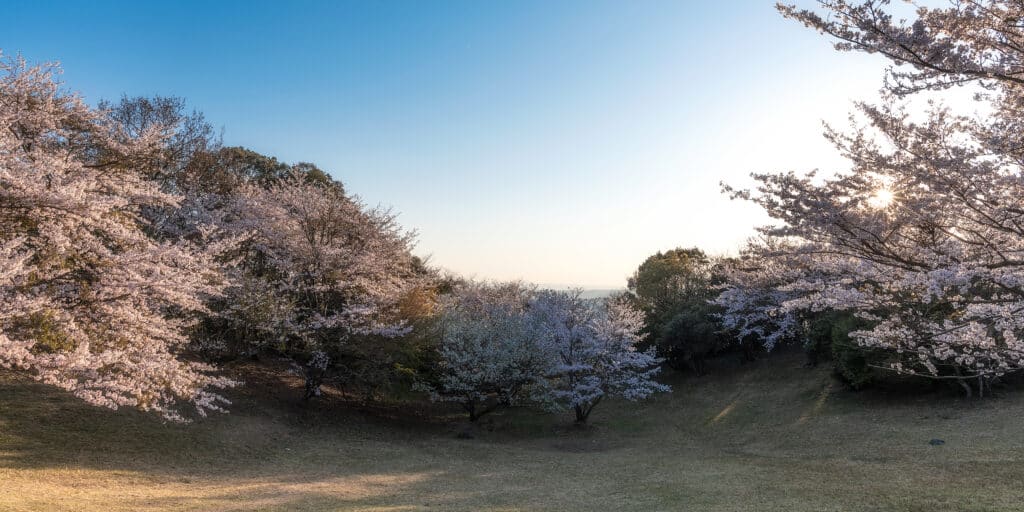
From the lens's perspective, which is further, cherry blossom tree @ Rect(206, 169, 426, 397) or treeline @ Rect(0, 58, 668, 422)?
cherry blossom tree @ Rect(206, 169, 426, 397)

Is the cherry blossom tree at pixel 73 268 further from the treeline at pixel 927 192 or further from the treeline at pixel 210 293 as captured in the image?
the treeline at pixel 927 192

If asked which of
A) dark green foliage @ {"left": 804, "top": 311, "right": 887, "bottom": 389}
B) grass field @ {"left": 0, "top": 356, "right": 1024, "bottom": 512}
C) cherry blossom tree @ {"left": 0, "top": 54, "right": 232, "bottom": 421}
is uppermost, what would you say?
cherry blossom tree @ {"left": 0, "top": 54, "right": 232, "bottom": 421}

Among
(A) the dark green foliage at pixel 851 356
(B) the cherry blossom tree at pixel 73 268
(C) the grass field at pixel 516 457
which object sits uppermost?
(B) the cherry blossom tree at pixel 73 268

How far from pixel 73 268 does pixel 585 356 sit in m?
16.9

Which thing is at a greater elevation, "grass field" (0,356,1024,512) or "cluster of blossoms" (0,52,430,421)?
"cluster of blossoms" (0,52,430,421)

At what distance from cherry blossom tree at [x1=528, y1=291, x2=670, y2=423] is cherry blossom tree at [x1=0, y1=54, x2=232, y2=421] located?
43.5ft

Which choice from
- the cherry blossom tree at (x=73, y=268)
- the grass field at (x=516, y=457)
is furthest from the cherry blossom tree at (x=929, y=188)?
the cherry blossom tree at (x=73, y=268)

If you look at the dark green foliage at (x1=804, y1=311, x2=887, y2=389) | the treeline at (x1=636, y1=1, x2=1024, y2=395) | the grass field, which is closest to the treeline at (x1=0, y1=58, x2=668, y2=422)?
the grass field

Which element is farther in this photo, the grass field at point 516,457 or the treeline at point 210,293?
the grass field at point 516,457

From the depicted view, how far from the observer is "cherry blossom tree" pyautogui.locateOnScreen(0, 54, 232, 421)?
7781 mm

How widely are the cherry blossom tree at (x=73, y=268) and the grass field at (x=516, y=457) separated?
6.73 feet

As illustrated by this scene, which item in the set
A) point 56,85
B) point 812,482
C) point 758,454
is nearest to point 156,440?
point 56,85

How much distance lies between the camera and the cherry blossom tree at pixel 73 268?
25.5 feet

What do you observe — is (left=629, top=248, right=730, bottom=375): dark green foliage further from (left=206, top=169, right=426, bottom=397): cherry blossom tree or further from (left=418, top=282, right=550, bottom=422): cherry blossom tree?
(left=206, top=169, right=426, bottom=397): cherry blossom tree
